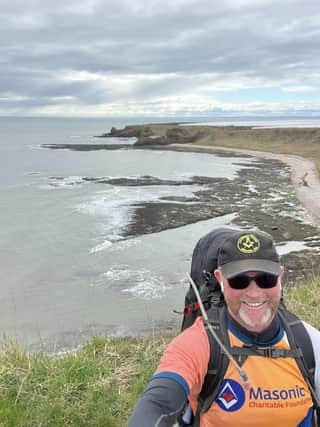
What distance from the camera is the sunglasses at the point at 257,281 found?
2.37 meters

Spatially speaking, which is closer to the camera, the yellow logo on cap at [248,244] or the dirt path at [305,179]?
the yellow logo on cap at [248,244]

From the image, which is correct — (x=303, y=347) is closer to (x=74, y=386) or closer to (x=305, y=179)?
(x=74, y=386)

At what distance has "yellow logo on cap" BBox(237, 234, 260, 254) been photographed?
7.81 feet

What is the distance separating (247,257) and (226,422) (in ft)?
2.62

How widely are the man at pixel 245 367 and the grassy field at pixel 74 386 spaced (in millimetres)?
2349

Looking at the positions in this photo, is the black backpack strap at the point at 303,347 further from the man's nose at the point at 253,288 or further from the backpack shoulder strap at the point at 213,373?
the backpack shoulder strap at the point at 213,373

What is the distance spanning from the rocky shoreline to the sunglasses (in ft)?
31.3

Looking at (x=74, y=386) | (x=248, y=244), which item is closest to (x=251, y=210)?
(x=74, y=386)

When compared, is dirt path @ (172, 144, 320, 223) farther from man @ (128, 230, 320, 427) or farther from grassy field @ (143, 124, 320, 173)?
man @ (128, 230, 320, 427)

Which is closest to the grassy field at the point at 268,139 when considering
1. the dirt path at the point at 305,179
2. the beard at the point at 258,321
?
the dirt path at the point at 305,179

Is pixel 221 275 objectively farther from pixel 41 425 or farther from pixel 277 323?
pixel 41 425

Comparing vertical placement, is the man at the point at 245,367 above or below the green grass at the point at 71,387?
above

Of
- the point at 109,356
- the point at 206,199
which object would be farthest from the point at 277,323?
the point at 206,199

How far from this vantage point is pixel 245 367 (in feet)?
7.30
